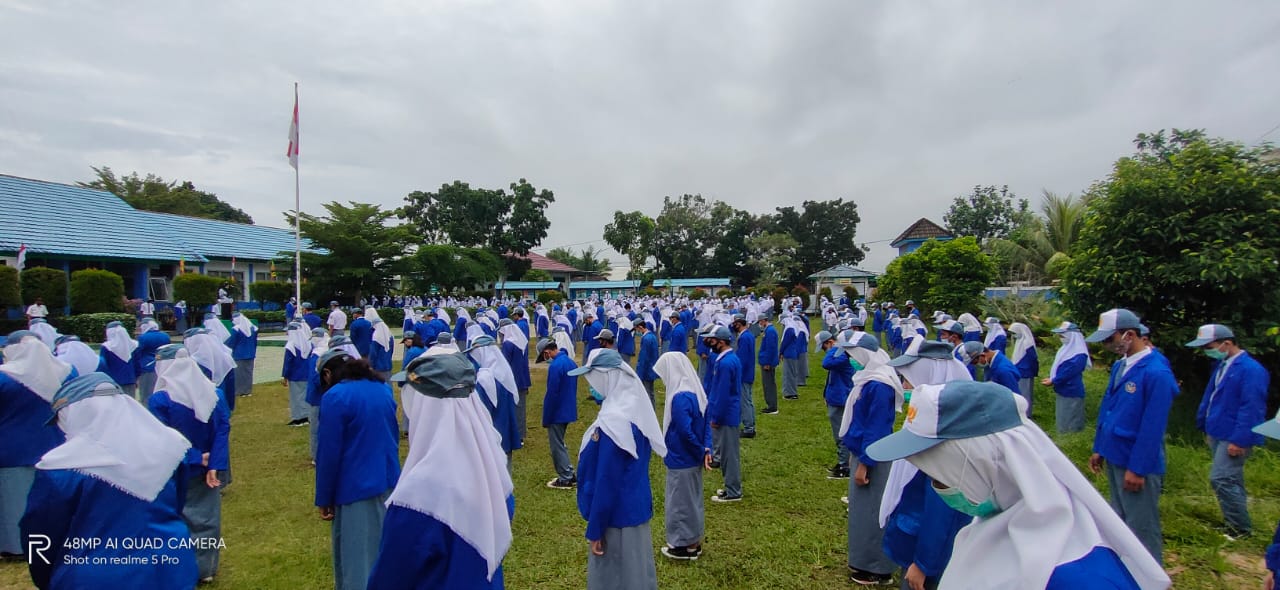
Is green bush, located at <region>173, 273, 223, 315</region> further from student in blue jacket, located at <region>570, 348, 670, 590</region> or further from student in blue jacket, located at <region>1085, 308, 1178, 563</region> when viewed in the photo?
student in blue jacket, located at <region>1085, 308, 1178, 563</region>

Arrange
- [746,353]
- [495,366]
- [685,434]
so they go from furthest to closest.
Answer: [746,353] < [495,366] < [685,434]

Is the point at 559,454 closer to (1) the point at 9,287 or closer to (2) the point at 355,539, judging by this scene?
(2) the point at 355,539

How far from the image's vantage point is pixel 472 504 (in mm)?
2279

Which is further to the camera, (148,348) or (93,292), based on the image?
(93,292)

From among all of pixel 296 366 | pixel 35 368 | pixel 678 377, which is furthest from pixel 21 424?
pixel 678 377

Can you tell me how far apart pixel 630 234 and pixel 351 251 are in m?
23.7

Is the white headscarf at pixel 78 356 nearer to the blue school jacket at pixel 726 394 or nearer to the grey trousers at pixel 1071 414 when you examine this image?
the blue school jacket at pixel 726 394

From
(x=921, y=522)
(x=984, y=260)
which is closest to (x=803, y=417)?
(x=921, y=522)

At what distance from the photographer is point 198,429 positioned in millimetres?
4105

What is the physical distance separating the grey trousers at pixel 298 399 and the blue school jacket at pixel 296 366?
0.75 feet

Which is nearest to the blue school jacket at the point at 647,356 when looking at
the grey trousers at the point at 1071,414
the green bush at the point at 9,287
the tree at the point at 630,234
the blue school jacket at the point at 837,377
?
the blue school jacket at the point at 837,377

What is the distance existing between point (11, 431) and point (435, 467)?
4332 mm

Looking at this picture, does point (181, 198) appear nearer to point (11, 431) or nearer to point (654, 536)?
point (11, 431)

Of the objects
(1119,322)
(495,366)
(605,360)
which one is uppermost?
(1119,322)
